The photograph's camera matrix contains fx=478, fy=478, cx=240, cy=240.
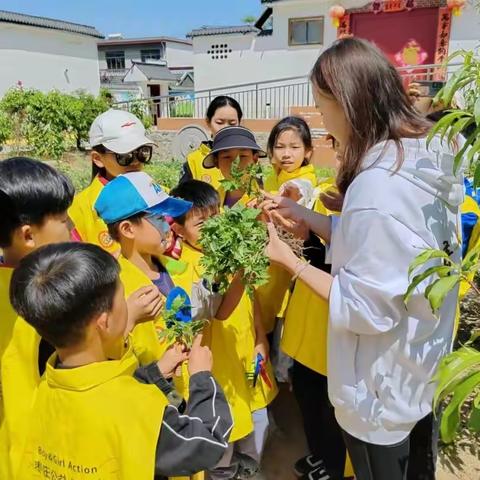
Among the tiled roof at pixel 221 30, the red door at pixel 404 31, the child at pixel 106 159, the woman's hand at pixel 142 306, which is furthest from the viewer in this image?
the tiled roof at pixel 221 30

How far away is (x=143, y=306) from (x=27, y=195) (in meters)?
0.56

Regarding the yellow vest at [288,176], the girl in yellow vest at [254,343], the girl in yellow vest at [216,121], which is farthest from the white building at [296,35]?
the girl in yellow vest at [254,343]

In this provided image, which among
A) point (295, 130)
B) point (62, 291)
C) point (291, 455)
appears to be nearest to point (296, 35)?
point (295, 130)

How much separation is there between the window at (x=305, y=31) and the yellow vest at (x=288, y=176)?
542 inches

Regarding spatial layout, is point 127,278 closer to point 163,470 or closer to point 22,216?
point 22,216

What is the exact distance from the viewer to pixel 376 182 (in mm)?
1361

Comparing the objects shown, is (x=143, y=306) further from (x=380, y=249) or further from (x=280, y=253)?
(x=380, y=249)

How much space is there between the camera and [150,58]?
3791cm

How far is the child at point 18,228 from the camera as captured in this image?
4.91 feet

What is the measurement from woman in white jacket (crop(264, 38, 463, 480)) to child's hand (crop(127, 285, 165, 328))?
49 cm

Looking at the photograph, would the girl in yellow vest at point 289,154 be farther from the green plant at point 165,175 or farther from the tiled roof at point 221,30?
the tiled roof at point 221,30

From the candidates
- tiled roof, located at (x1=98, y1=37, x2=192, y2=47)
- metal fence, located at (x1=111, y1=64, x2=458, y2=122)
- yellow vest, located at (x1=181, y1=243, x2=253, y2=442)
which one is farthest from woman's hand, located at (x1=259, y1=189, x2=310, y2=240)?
tiled roof, located at (x1=98, y1=37, x2=192, y2=47)

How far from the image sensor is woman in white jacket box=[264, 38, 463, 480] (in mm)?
1346

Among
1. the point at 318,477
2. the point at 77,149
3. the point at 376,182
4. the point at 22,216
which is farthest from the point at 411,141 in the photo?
the point at 77,149
